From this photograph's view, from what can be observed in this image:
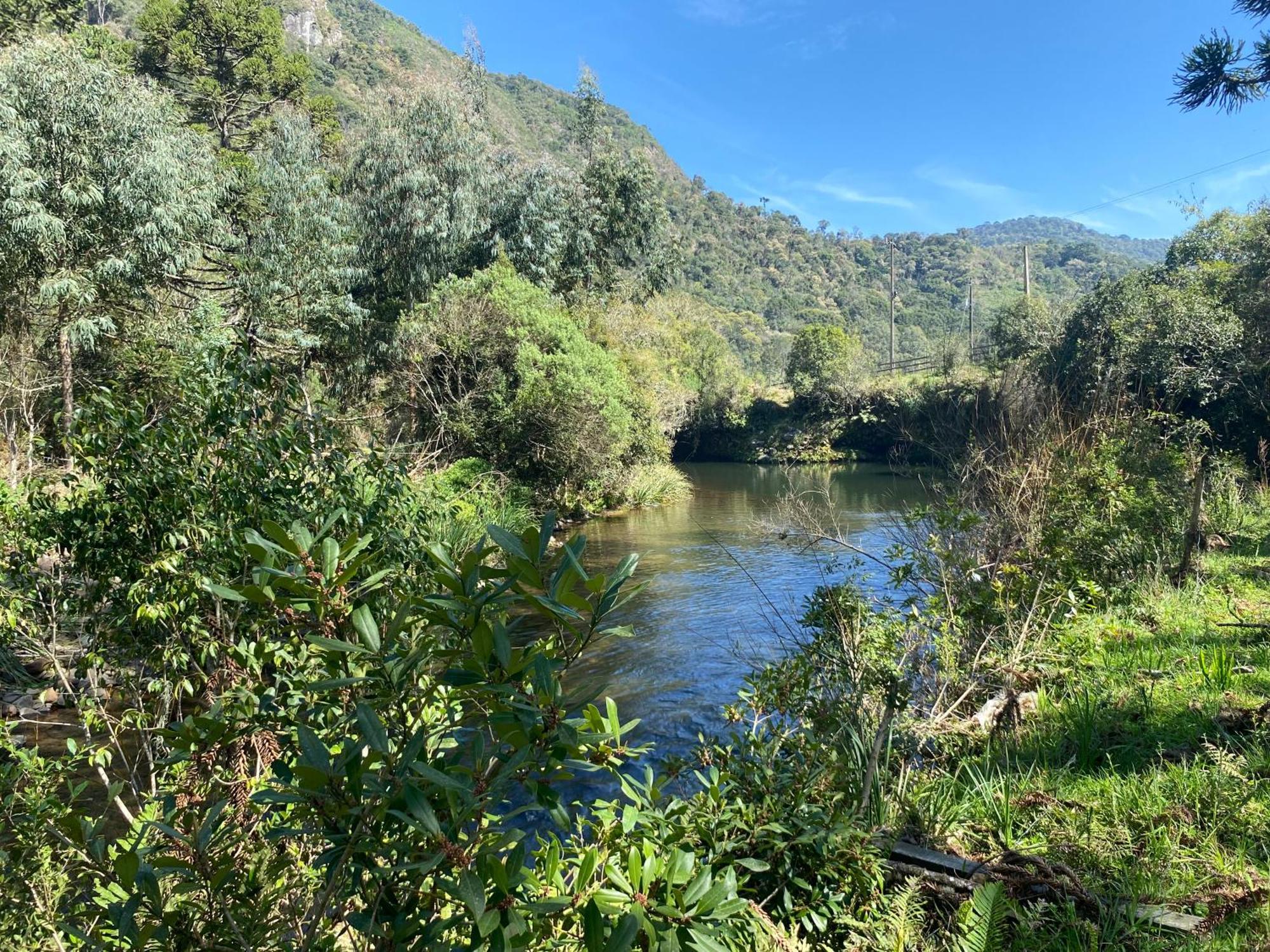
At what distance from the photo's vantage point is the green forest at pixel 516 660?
1.32m

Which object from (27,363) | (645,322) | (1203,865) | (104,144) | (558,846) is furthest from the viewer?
(645,322)

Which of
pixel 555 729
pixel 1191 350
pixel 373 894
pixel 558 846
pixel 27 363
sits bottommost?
pixel 558 846

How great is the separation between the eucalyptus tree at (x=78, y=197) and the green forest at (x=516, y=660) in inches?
3.4

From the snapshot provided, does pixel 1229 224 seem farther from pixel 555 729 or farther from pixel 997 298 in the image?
pixel 997 298

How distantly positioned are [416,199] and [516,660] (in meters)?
22.0

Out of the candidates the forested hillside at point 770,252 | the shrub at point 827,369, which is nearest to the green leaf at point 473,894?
the shrub at point 827,369

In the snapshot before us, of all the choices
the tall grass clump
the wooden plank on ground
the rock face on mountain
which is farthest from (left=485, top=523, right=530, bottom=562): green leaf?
the rock face on mountain

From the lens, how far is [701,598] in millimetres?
11992

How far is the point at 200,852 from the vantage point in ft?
4.86

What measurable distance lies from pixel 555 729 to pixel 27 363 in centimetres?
1860

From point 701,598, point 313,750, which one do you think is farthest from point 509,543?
point 701,598

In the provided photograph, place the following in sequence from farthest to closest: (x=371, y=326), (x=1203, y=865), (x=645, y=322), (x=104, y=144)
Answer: (x=645, y=322) → (x=371, y=326) → (x=104, y=144) → (x=1203, y=865)

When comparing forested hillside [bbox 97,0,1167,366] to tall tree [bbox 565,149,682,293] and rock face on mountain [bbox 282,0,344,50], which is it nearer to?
rock face on mountain [bbox 282,0,344,50]

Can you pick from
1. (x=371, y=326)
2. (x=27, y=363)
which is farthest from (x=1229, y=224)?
(x=27, y=363)
